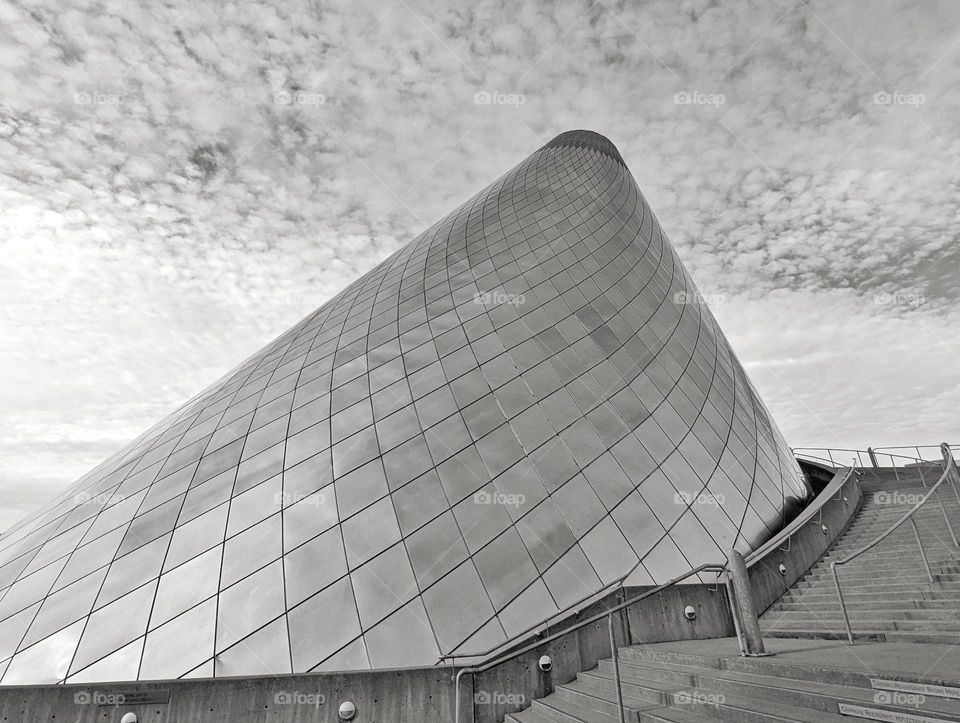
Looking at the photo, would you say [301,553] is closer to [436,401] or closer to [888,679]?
[436,401]

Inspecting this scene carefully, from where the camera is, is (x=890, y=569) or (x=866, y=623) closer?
(x=866, y=623)

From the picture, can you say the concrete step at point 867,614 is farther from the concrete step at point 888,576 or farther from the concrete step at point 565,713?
the concrete step at point 565,713

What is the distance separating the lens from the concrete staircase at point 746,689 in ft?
13.9

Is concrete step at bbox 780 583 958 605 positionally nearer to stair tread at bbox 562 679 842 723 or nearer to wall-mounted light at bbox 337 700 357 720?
stair tread at bbox 562 679 842 723

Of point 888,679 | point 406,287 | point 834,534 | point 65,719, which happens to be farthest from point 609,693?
point 406,287

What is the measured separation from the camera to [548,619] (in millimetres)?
8383

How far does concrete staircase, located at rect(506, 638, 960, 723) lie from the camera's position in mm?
4227

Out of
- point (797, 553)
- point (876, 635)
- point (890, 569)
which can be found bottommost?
point (876, 635)

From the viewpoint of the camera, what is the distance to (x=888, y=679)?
4.32 metres

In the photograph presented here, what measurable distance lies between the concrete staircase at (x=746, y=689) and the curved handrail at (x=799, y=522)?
3.61 meters

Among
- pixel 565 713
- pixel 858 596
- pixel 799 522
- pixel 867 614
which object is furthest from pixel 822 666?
pixel 799 522

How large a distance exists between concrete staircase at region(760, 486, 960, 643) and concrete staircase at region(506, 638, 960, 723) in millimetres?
803

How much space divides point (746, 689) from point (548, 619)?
12.2 feet

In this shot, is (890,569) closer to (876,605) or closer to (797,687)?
(876,605)
